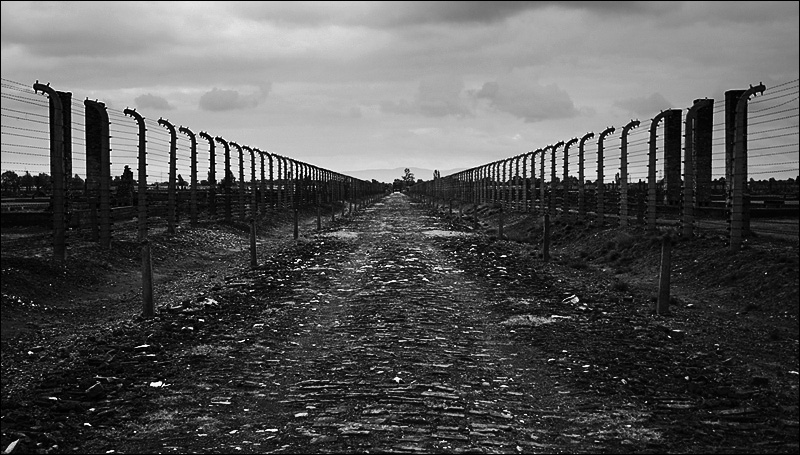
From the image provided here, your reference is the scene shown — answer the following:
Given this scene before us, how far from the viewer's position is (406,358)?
264 inches

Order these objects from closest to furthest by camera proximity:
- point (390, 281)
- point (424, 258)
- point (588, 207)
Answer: point (390, 281) → point (424, 258) → point (588, 207)

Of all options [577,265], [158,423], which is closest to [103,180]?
[577,265]

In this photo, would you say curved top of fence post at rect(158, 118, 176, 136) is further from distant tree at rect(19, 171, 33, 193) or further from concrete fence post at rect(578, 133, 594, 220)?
concrete fence post at rect(578, 133, 594, 220)

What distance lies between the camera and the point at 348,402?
536 centimetres

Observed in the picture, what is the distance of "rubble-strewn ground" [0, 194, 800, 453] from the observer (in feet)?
15.6

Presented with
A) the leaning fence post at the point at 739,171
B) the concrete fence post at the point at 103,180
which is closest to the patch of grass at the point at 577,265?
the leaning fence post at the point at 739,171

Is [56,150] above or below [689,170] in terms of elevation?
above

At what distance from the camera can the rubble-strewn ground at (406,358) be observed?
475cm

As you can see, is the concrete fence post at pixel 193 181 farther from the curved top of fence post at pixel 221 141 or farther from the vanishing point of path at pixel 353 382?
the vanishing point of path at pixel 353 382

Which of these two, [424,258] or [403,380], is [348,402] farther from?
[424,258]

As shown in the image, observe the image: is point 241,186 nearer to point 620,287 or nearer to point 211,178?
point 211,178

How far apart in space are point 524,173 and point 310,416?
28431 mm

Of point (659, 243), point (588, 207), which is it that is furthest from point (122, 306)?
point (588, 207)

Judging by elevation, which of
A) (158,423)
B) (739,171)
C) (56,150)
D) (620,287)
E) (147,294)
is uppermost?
(56,150)
